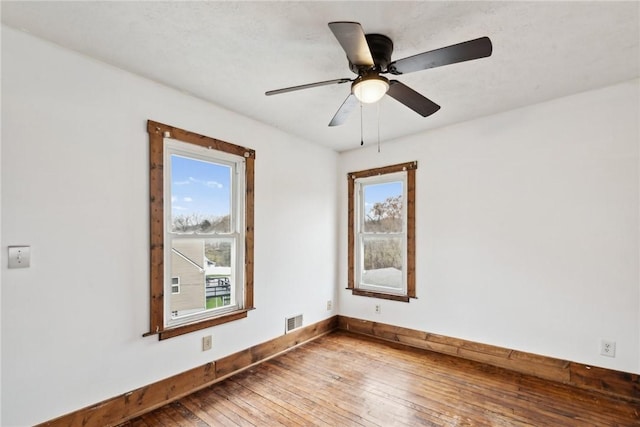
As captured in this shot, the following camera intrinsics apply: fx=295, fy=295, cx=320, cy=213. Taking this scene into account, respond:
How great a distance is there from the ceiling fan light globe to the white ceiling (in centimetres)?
30

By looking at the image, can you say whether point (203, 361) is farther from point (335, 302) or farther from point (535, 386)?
point (535, 386)

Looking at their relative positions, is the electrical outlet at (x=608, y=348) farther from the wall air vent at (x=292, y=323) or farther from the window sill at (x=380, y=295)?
the wall air vent at (x=292, y=323)

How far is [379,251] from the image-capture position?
13.3ft

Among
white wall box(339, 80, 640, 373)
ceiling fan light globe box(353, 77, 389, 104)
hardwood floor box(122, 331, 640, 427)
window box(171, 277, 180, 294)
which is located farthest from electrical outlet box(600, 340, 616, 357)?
window box(171, 277, 180, 294)

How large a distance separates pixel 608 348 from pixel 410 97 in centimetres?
271

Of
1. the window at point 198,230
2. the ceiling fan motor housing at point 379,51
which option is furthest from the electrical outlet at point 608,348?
the window at point 198,230

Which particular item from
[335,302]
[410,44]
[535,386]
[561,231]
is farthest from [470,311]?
[410,44]

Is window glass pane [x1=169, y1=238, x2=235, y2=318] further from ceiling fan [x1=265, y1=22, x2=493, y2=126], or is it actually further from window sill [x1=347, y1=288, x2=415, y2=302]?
window sill [x1=347, y1=288, x2=415, y2=302]

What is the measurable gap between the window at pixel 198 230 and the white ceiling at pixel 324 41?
20.7 inches

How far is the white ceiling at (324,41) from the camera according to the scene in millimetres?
1660

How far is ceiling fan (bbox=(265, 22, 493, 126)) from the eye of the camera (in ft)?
4.95

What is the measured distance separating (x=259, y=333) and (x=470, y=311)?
2.31 metres

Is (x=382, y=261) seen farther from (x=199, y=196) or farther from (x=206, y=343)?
(x=199, y=196)

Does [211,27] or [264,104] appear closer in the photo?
[211,27]
